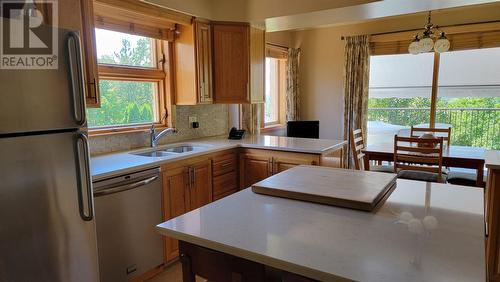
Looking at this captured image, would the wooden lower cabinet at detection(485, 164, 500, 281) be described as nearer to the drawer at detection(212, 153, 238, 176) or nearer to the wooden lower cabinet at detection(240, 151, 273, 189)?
the wooden lower cabinet at detection(240, 151, 273, 189)

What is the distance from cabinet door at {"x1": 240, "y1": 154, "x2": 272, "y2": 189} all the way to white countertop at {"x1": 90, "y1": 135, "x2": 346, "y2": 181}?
0.12 meters

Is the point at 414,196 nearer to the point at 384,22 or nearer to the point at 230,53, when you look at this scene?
the point at 230,53

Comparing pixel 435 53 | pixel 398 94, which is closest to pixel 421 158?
pixel 398 94

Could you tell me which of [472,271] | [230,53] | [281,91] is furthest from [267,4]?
[472,271]

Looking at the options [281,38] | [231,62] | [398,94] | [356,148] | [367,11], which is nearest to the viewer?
[367,11]

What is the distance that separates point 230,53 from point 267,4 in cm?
64

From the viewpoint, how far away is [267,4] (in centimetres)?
328

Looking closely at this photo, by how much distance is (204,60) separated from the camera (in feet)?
10.9

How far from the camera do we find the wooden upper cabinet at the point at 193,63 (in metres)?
3.22

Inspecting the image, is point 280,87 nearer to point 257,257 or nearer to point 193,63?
point 193,63

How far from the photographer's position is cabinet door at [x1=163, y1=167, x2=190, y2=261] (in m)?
2.48

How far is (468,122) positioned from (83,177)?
5.04 meters

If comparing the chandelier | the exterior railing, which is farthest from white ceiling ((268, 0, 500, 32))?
the exterior railing

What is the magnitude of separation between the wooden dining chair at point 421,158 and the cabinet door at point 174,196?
214 cm
